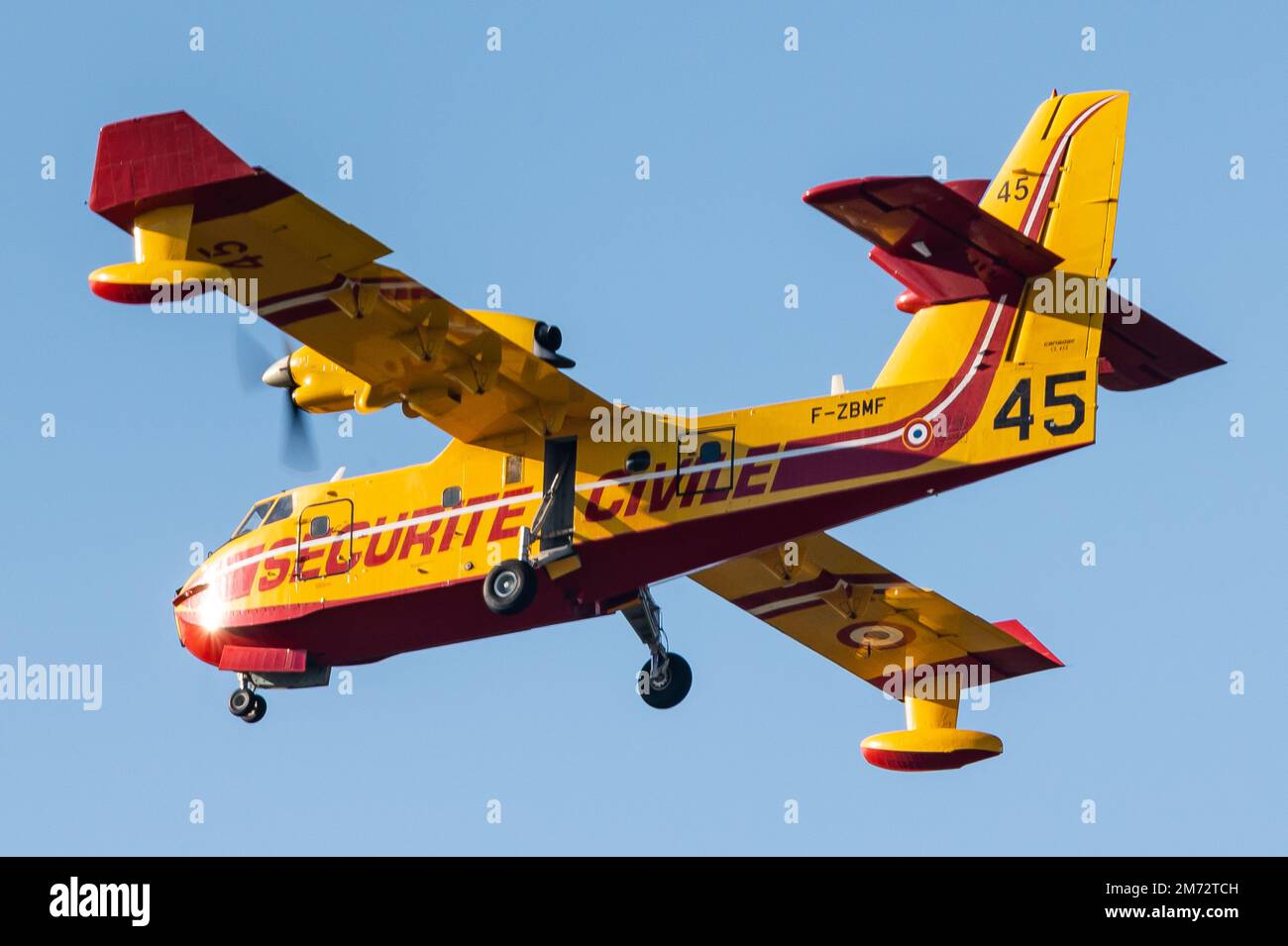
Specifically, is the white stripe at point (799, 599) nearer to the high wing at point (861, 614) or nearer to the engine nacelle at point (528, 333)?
the high wing at point (861, 614)

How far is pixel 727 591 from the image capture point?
97.3ft

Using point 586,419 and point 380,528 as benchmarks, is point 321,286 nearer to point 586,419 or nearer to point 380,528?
point 586,419

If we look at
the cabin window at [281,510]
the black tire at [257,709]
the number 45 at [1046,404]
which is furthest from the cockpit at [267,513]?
the number 45 at [1046,404]

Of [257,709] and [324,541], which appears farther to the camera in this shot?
[257,709]

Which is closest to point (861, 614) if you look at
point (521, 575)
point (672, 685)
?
point (672, 685)

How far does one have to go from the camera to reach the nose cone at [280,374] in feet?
88.4

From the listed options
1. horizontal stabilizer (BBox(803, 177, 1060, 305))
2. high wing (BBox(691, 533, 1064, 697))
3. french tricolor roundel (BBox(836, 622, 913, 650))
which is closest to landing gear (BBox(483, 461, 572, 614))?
high wing (BBox(691, 533, 1064, 697))

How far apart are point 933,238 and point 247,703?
1171 cm

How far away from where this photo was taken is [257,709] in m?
29.3

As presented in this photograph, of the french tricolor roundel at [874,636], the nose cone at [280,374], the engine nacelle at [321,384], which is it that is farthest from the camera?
the french tricolor roundel at [874,636]

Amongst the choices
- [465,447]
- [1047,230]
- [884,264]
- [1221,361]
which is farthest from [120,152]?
[1221,361]

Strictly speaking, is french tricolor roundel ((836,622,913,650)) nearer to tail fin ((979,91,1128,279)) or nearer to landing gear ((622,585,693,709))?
landing gear ((622,585,693,709))

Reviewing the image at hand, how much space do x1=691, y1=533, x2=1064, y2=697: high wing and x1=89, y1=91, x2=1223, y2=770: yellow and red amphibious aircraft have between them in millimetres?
54

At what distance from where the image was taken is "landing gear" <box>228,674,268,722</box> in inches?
1153
